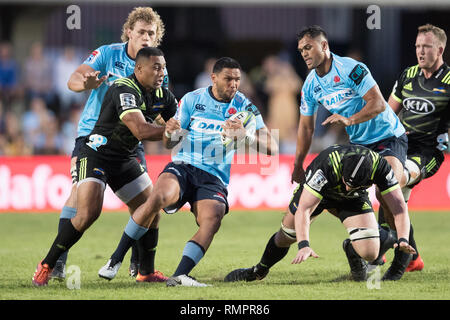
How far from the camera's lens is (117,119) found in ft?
24.3

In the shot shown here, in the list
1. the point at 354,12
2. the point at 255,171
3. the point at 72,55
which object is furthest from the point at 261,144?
the point at 354,12

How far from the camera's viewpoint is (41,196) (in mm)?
14227

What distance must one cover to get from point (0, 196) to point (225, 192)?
7766mm

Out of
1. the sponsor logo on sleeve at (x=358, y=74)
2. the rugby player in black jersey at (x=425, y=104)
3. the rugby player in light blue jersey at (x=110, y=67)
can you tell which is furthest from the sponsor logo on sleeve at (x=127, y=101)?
the rugby player in black jersey at (x=425, y=104)

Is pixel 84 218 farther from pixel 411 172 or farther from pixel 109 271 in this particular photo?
pixel 411 172

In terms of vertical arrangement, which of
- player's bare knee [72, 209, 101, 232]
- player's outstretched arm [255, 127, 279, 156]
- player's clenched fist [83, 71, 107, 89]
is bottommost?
player's bare knee [72, 209, 101, 232]

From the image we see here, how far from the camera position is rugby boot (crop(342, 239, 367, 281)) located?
24.7ft

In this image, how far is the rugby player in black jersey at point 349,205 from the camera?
696 centimetres

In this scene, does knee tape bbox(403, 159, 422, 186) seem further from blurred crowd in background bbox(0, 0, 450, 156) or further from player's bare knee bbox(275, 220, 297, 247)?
blurred crowd in background bbox(0, 0, 450, 156)

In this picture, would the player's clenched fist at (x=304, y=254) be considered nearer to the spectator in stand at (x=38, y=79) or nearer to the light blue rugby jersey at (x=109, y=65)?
the light blue rugby jersey at (x=109, y=65)

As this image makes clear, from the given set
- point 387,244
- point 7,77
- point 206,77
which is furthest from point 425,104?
point 7,77

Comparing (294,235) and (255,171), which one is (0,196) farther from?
(294,235)

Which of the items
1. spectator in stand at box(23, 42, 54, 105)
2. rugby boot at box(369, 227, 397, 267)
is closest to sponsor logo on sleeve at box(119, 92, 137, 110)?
→ rugby boot at box(369, 227, 397, 267)

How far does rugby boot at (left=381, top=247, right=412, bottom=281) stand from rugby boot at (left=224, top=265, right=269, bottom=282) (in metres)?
1.18
